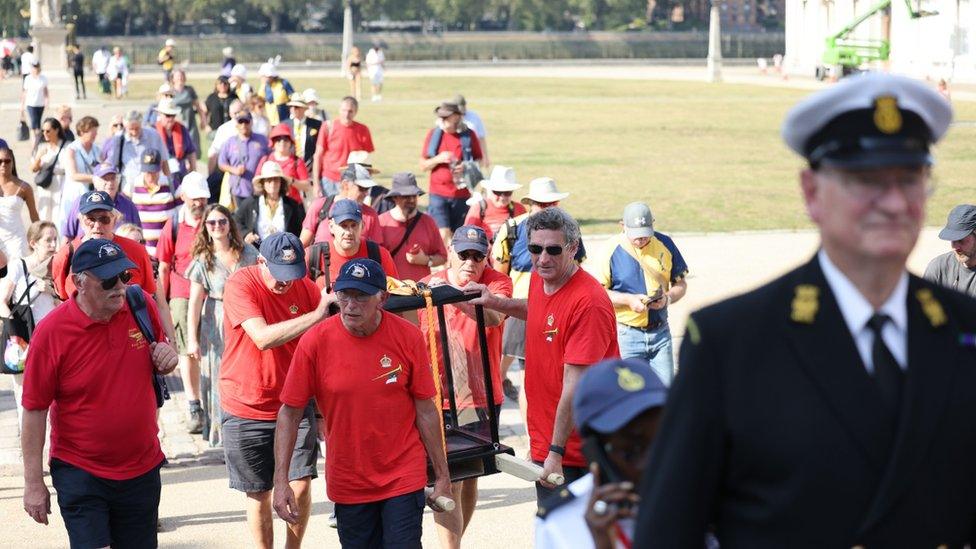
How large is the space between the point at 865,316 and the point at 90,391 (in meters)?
4.66

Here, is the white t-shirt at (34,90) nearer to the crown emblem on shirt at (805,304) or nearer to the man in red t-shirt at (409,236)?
the man in red t-shirt at (409,236)

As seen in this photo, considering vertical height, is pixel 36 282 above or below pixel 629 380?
below

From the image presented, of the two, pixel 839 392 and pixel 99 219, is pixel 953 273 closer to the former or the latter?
pixel 99 219

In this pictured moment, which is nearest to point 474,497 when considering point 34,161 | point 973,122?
point 34,161

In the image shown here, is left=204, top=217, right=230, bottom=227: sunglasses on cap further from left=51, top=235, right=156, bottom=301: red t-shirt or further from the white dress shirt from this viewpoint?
the white dress shirt

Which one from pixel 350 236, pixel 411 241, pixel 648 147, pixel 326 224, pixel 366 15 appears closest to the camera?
pixel 350 236

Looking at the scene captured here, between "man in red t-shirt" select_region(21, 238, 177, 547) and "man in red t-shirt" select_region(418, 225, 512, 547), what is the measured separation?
69.1 inches

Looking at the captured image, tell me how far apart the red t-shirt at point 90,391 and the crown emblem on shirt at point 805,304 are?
4.55 meters

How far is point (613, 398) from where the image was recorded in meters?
3.28

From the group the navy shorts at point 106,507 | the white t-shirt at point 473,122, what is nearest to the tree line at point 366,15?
the white t-shirt at point 473,122

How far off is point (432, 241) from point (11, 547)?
426 centimetres

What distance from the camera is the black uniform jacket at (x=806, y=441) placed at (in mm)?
2668

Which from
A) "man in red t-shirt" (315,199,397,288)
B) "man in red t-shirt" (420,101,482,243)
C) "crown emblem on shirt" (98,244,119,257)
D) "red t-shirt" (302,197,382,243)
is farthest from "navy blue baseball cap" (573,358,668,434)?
"man in red t-shirt" (420,101,482,243)

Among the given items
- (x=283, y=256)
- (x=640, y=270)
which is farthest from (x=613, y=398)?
(x=640, y=270)
